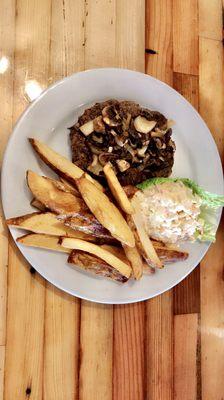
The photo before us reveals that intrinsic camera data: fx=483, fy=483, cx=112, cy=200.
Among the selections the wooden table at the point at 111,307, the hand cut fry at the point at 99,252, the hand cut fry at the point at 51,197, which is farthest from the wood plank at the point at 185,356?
the hand cut fry at the point at 51,197

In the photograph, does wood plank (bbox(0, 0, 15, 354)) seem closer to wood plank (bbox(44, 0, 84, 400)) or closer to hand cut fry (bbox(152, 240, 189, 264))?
wood plank (bbox(44, 0, 84, 400))

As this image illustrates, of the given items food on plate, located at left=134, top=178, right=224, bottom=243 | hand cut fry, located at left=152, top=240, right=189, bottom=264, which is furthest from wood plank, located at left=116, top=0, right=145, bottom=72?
hand cut fry, located at left=152, top=240, right=189, bottom=264

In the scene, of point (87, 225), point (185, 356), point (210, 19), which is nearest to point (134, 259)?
point (87, 225)

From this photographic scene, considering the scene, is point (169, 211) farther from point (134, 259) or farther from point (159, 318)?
point (159, 318)

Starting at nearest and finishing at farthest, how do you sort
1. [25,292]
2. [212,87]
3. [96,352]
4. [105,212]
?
[105,212], [25,292], [96,352], [212,87]

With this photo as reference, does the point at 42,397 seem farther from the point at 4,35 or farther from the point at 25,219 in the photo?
the point at 4,35

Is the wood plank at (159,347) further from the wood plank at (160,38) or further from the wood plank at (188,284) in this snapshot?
the wood plank at (160,38)
